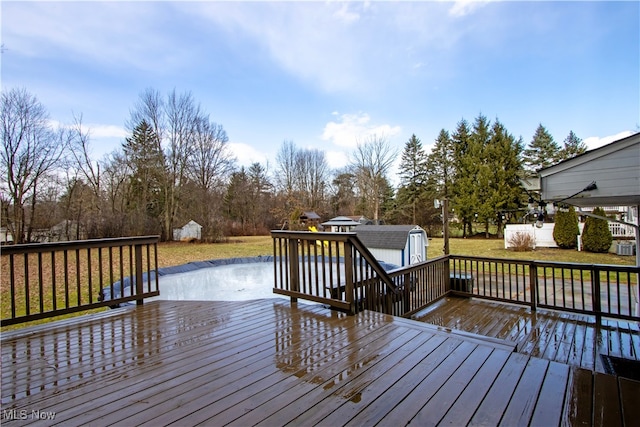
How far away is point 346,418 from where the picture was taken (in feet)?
4.54

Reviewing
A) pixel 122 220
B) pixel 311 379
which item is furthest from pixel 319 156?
pixel 311 379

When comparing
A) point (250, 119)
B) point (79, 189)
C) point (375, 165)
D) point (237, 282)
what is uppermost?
point (250, 119)

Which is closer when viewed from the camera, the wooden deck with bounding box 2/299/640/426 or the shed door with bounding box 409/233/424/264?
the wooden deck with bounding box 2/299/640/426

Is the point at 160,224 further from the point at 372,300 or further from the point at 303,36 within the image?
the point at 372,300

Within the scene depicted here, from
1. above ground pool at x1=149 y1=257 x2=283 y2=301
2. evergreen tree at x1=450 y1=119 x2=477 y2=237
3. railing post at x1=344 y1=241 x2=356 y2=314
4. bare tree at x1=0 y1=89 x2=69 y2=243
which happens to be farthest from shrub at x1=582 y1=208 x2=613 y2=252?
bare tree at x1=0 y1=89 x2=69 y2=243

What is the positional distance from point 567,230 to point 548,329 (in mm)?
11158

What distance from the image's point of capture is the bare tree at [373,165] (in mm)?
20906

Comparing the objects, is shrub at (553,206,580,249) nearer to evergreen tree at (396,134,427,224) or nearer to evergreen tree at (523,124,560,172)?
evergreen tree at (523,124,560,172)

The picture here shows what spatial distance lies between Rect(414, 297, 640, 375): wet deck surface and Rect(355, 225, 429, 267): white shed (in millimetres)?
4034

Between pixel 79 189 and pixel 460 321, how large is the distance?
55.6 ft

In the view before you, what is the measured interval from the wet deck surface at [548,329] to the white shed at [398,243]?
13.2 feet

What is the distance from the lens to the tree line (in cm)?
1152

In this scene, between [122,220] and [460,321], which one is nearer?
[460,321]

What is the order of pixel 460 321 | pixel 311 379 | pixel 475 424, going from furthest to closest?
1. pixel 460 321
2. pixel 311 379
3. pixel 475 424
